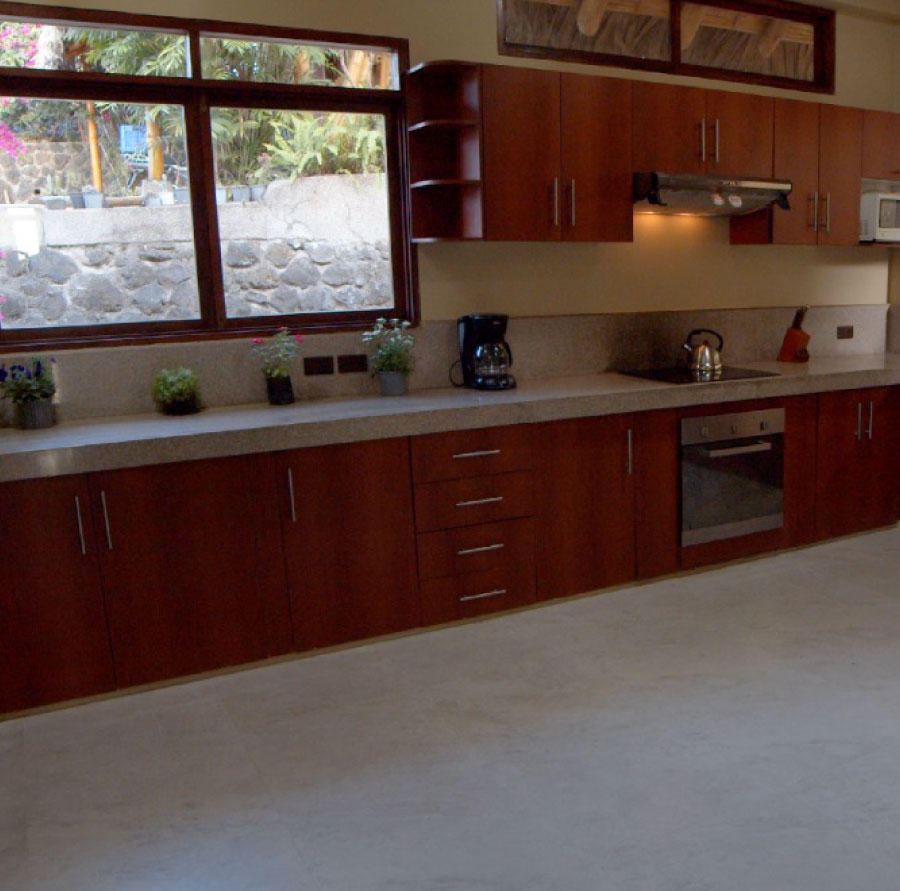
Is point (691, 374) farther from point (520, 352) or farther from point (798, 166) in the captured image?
point (798, 166)

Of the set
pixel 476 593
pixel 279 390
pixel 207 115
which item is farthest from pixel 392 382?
pixel 207 115

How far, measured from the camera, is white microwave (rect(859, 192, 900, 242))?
431 cm

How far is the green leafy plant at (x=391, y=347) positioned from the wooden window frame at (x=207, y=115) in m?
A: 0.10

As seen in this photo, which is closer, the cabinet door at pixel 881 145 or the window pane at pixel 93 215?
the window pane at pixel 93 215

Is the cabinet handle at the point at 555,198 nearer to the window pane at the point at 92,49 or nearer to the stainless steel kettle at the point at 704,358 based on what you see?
the stainless steel kettle at the point at 704,358

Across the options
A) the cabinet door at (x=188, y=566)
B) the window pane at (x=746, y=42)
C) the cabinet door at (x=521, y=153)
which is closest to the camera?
the cabinet door at (x=188, y=566)

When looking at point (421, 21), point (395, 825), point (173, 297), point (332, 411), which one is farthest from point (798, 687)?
point (421, 21)

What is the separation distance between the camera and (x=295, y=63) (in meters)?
3.36

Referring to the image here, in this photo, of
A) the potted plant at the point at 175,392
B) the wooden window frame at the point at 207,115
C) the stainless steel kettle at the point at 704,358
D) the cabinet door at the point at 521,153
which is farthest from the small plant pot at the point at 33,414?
the stainless steel kettle at the point at 704,358

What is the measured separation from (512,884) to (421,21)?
3178 mm

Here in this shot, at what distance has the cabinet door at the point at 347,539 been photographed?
297 cm

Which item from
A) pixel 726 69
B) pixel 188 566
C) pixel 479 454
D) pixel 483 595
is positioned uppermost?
pixel 726 69

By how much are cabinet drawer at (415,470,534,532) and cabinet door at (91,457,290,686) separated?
22.5 inches

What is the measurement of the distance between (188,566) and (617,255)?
2.45 meters
